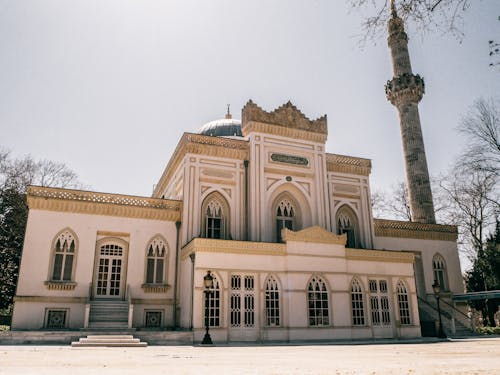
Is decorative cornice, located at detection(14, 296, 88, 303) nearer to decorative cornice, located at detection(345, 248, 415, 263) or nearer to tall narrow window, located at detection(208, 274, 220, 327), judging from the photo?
tall narrow window, located at detection(208, 274, 220, 327)

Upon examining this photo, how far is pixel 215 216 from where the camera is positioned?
21.2 m

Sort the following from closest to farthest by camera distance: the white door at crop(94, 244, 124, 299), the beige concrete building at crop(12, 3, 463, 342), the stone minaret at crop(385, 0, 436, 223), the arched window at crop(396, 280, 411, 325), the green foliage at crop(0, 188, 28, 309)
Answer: the beige concrete building at crop(12, 3, 463, 342) < the white door at crop(94, 244, 124, 299) < the arched window at crop(396, 280, 411, 325) < the green foliage at crop(0, 188, 28, 309) < the stone minaret at crop(385, 0, 436, 223)

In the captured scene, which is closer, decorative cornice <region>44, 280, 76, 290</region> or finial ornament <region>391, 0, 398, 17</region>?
finial ornament <region>391, 0, 398, 17</region>

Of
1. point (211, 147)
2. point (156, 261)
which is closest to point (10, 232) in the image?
point (156, 261)

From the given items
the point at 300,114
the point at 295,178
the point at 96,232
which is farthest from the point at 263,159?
the point at 96,232

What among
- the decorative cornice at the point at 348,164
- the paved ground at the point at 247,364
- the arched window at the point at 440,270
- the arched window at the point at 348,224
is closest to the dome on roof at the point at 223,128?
the decorative cornice at the point at 348,164

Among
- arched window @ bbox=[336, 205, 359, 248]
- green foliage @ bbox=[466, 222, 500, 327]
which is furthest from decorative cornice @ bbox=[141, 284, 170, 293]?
green foliage @ bbox=[466, 222, 500, 327]

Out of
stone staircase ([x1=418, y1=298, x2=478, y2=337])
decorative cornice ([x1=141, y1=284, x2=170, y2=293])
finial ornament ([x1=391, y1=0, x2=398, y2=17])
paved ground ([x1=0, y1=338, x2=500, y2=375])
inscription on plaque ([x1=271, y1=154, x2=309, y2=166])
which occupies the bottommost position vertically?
paved ground ([x1=0, y1=338, x2=500, y2=375])

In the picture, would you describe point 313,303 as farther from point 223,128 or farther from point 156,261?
point 223,128

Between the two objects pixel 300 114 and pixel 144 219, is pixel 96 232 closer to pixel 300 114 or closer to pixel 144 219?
pixel 144 219

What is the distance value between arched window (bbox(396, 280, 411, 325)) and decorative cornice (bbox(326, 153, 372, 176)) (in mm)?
7090

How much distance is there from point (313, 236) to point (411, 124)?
1521 cm

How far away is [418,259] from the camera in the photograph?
26.0 meters

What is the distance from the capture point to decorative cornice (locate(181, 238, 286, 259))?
17.5 metres
